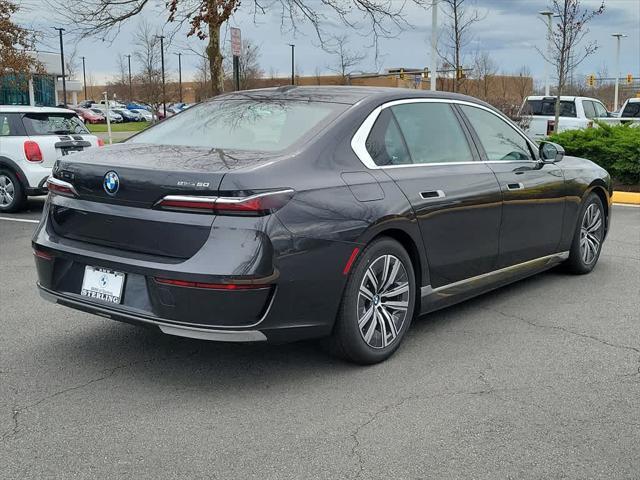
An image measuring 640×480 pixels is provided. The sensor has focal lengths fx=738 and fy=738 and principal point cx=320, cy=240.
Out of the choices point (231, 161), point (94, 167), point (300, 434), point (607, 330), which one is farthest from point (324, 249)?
point (607, 330)

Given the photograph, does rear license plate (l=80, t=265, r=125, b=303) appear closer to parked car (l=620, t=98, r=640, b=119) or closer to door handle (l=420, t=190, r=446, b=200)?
door handle (l=420, t=190, r=446, b=200)

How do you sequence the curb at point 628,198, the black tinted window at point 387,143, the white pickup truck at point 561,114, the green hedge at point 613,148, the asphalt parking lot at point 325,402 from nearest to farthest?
the asphalt parking lot at point 325,402 → the black tinted window at point 387,143 → the curb at point 628,198 → the green hedge at point 613,148 → the white pickup truck at point 561,114

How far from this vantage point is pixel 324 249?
3.84 metres

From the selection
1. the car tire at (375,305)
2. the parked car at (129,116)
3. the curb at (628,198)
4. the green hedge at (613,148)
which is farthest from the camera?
the parked car at (129,116)

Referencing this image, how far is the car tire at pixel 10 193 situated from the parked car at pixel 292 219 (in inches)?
264

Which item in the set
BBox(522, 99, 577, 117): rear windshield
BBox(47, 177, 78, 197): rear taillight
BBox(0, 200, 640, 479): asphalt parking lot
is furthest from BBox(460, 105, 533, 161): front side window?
BBox(522, 99, 577, 117): rear windshield

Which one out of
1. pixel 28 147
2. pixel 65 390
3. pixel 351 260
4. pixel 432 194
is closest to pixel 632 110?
pixel 28 147

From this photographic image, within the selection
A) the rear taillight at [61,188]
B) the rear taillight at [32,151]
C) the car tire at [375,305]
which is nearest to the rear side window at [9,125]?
the rear taillight at [32,151]

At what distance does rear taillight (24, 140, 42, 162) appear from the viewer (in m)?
10.6

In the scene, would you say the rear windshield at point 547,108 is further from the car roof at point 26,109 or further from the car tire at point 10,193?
the car tire at point 10,193

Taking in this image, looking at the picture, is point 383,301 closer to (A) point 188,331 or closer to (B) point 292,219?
(B) point 292,219

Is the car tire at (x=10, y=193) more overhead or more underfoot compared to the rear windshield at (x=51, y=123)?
more underfoot

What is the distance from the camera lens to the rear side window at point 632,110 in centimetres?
2095

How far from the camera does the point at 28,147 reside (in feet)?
34.8
